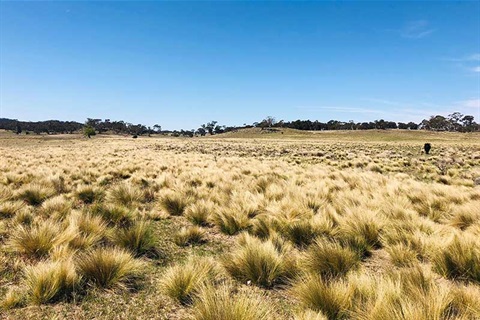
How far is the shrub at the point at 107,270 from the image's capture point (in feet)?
12.2

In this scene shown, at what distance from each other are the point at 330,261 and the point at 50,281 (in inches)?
143

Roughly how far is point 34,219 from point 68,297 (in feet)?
12.1

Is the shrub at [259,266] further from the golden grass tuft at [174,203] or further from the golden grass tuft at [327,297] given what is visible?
the golden grass tuft at [174,203]

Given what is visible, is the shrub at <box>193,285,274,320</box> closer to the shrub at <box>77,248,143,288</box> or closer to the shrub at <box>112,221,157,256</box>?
the shrub at <box>77,248,143,288</box>

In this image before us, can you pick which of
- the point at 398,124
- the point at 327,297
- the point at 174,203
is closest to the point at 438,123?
the point at 398,124

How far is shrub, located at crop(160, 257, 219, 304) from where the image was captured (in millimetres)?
3482

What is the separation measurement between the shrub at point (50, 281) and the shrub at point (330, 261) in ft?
10.2

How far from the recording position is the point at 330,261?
4094 millimetres

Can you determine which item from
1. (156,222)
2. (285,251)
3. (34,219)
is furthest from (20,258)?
(285,251)

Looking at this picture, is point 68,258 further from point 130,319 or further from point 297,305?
point 297,305

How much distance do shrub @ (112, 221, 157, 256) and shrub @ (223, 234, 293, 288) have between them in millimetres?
1612

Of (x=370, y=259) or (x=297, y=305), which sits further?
(x=370, y=259)

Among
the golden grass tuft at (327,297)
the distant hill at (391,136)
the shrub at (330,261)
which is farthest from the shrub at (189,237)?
the distant hill at (391,136)

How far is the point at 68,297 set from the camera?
342cm
